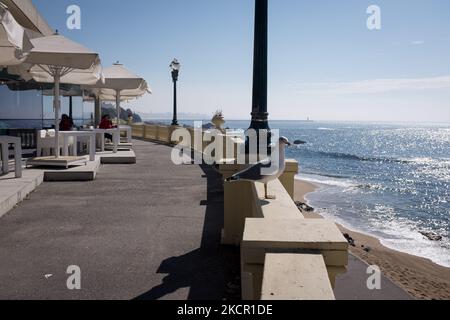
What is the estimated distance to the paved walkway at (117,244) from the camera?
4156mm

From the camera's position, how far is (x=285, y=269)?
88.3 inches

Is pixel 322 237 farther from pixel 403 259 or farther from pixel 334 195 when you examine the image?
pixel 334 195

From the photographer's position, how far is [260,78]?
7512mm

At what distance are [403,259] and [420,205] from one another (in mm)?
15754

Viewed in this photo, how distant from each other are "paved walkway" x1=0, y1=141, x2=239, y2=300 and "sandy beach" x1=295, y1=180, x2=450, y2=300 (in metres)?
3.47

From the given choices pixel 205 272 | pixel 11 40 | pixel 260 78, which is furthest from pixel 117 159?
pixel 205 272

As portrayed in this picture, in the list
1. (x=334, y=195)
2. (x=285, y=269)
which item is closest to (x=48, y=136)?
(x=285, y=269)

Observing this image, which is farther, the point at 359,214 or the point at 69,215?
the point at 359,214

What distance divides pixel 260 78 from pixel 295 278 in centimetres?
574

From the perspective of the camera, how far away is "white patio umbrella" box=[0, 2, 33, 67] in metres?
5.83

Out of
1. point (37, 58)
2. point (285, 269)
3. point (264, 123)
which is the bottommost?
point (285, 269)

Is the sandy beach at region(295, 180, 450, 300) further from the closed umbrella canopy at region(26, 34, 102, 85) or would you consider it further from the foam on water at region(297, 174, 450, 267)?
the closed umbrella canopy at region(26, 34, 102, 85)

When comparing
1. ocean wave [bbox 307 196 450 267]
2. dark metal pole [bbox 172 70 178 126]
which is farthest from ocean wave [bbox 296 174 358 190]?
dark metal pole [bbox 172 70 178 126]

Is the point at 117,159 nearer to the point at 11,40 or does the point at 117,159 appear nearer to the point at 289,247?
the point at 11,40
